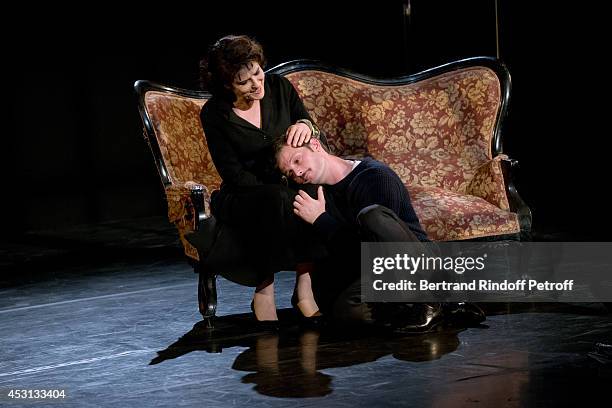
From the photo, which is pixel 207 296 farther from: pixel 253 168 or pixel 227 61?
pixel 227 61

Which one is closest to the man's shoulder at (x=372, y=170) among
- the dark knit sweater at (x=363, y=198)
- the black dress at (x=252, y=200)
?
the dark knit sweater at (x=363, y=198)

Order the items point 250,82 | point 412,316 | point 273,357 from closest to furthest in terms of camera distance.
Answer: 1. point 273,357
2. point 412,316
3. point 250,82

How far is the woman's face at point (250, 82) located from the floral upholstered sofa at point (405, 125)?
46cm

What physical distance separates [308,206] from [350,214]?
156mm

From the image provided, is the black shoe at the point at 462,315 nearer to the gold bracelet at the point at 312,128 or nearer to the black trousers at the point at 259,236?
the black trousers at the point at 259,236

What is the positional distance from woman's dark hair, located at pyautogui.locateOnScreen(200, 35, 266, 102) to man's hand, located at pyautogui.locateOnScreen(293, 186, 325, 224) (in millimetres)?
534

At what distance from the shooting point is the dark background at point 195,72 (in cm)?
717

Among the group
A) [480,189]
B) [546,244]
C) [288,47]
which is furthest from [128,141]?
[480,189]

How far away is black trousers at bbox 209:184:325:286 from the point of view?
3.88 meters

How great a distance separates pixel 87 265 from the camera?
5.81 meters

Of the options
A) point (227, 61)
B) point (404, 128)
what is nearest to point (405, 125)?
point (404, 128)

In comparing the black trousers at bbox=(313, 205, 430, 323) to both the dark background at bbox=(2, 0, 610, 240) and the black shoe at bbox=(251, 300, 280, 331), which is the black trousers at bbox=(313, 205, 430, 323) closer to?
the black shoe at bbox=(251, 300, 280, 331)

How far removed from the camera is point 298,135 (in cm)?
385

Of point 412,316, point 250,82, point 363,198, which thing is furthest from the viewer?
point 250,82
